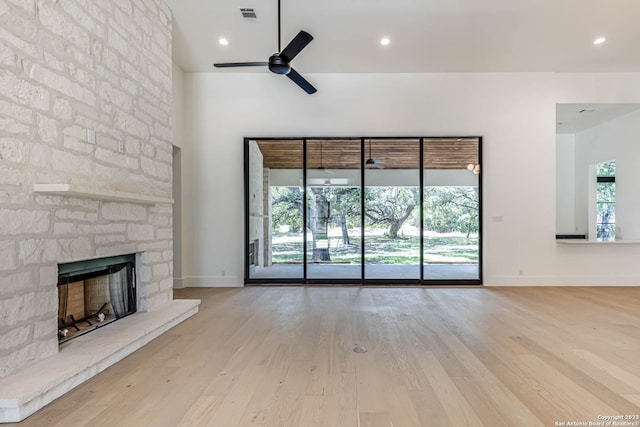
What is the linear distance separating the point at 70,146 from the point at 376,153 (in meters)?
4.53

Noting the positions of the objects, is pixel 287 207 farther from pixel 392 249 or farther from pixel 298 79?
pixel 298 79

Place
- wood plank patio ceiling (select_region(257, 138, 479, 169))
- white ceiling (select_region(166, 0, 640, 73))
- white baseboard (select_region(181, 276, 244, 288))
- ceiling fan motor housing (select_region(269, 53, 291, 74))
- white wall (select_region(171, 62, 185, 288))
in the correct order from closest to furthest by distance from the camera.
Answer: ceiling fan motor housing (select_region(269, 53, 291, 74))
white ceiling (select_region(166, 0, 640, 73))
white wall (select_region(171, 62, 185, 288))
white baseboard (select_region(181, 276, 244, 288))
wood plank patio ceiling (select_region(257, 138, 479, 169))

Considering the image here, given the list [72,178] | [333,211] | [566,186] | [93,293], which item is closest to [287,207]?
[333,211]

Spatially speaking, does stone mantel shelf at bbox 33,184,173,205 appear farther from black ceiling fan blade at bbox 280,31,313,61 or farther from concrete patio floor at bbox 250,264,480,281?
concrete patio floor at bbox 250,264,480,281

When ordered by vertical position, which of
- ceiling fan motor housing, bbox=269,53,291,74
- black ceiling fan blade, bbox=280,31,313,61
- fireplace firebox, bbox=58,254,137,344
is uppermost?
black ceiling fan blade, bbox=280,31,313,61

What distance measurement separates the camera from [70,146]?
2.59 m

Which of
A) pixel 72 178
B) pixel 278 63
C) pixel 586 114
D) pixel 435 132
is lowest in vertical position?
pixel 72 178

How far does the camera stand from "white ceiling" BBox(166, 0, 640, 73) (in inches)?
157

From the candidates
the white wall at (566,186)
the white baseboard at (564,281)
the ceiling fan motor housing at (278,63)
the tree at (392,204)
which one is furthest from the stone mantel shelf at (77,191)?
the white wall at (566,186)

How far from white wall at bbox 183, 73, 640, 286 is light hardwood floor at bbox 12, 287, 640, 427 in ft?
5.14

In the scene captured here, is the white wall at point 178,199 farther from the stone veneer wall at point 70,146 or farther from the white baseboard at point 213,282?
the stone veneer wall at point 70,146

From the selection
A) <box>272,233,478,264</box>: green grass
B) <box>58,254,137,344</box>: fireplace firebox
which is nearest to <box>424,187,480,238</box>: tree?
<box>272,233,478,264</box>: green grass

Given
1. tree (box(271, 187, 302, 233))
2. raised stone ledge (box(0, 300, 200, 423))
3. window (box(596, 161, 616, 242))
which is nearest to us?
raised stone ledge (box(0, 300, 200, 423))

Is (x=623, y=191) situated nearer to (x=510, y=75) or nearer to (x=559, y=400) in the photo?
(x=510, y=75)
